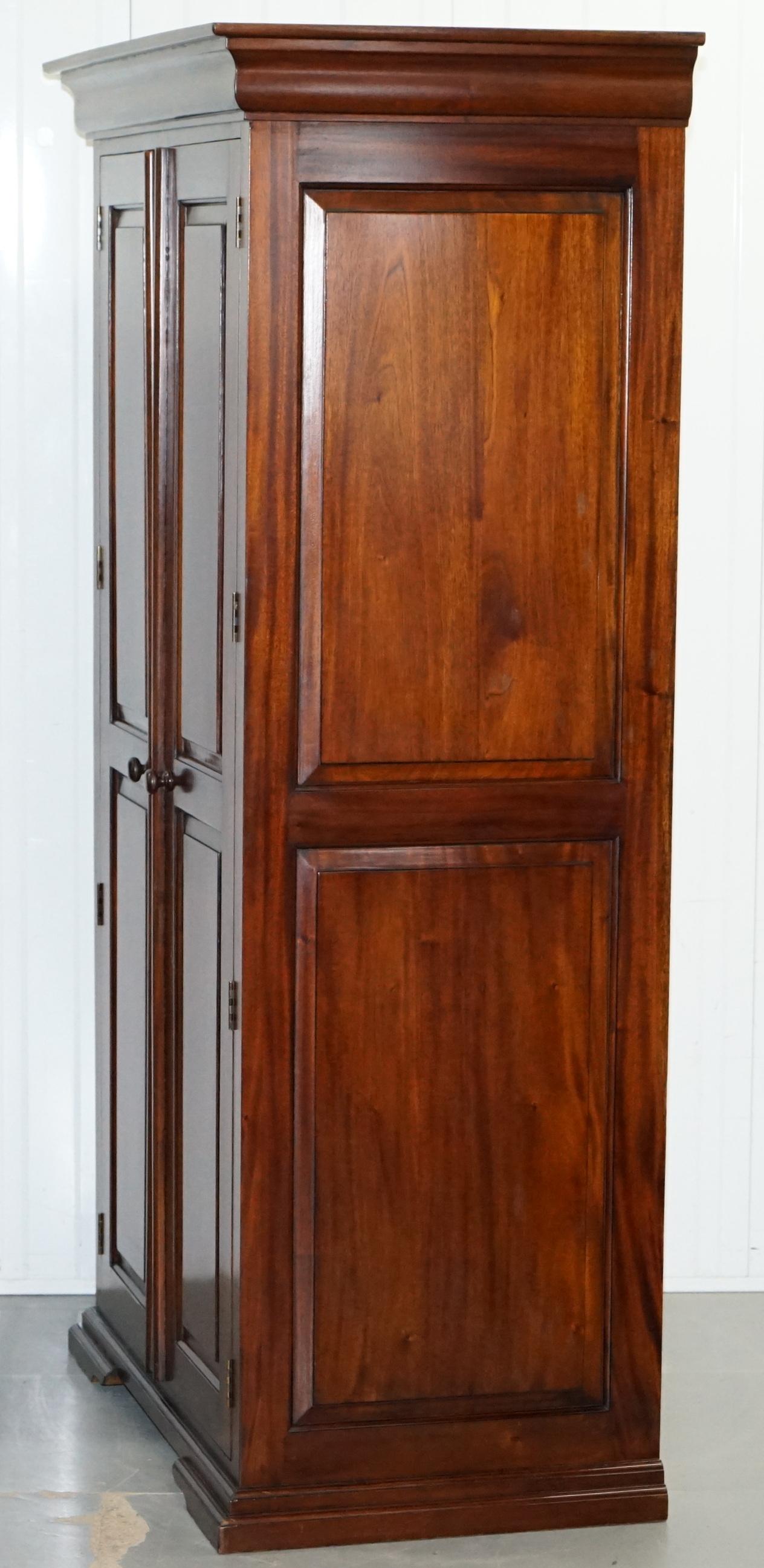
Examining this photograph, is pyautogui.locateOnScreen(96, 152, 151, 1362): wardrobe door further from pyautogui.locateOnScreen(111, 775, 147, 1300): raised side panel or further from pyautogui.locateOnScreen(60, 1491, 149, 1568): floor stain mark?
pyautogui.locateOnScreen(60, 1491, 149, 1568): floor stain mark

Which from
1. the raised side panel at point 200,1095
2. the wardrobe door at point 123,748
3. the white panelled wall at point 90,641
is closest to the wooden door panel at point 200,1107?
the raised side panel at point 200,1095

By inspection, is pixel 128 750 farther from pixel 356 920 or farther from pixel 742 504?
pixel 742 504

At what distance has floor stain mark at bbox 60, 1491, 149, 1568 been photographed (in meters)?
3.10

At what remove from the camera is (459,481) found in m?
3.01

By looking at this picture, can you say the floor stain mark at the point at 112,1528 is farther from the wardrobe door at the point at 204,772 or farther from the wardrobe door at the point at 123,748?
the wardrobe door at the point at 123,748

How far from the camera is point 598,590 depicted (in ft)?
10.1

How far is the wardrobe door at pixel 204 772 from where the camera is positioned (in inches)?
120

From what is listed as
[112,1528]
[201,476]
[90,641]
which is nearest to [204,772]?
[201,476]

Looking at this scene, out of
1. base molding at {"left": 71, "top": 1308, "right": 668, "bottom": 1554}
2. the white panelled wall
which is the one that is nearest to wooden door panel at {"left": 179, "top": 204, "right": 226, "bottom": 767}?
the white panelled wall

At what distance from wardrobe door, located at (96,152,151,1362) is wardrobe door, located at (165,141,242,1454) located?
0.13m

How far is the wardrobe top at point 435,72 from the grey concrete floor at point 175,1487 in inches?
89.2

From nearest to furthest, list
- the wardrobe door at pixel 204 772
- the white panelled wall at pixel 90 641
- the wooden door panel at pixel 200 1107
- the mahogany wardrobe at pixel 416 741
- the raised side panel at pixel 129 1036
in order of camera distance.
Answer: the mahogany wardrobe at pixel 416 741
the wardrobe door at pixel 204 772
the wooden door panel at pixel 200 1107
the raised side panel at pixel 129 1036
the white panelled wall at pixel 90 641

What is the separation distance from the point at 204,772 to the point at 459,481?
25.4 inches

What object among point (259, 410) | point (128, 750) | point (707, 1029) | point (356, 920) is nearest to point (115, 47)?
point (259, 410)
